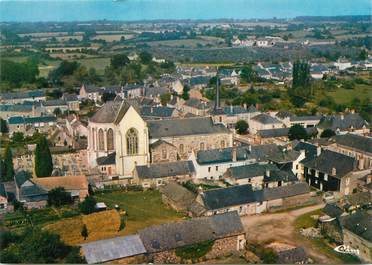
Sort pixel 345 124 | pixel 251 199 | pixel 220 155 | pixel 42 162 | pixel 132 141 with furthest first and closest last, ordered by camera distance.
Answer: pixel 345 124 < pixel 132 141 < pixel 220 155 < pixel 42 162 < pixel 251 199

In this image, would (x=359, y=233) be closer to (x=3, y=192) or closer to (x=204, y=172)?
(x=204, y=172)

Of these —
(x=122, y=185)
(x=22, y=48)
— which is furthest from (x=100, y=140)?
(x=22, y=48)

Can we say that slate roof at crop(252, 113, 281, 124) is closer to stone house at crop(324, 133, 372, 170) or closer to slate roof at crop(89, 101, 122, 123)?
stone house at crop(324, 133, 372, 170)

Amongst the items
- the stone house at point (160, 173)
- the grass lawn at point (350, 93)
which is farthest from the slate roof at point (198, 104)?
the stone house at point (160, 173)

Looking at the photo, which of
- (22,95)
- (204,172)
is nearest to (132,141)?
(204,172)

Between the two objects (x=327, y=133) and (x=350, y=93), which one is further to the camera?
(x=350, y=93)

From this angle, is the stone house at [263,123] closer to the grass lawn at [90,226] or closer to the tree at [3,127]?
the tree at [3,127]

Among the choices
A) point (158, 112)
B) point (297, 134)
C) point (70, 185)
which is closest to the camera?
point (70, 185)
